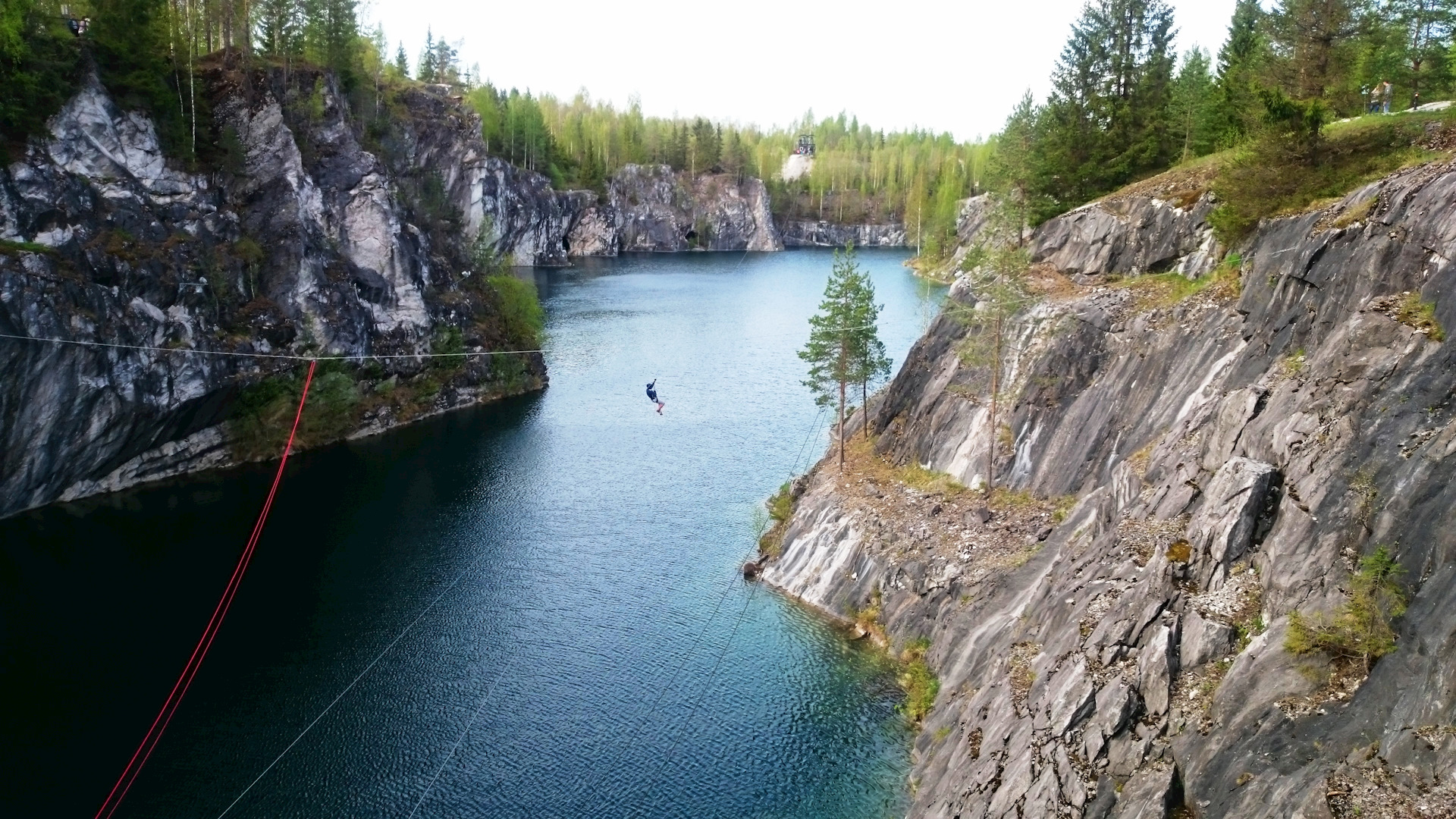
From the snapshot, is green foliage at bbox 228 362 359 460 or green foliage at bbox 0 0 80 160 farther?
green foliage at bbox 228 362 359 460

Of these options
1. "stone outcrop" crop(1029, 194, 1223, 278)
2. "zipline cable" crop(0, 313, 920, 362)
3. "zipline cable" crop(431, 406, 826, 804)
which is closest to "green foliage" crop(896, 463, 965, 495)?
"zipline cable" crop(0, 313, 920, 362)

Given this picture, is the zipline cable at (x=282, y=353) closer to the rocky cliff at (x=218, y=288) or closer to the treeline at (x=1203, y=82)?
the rocky cliff at (x=218, y=288)

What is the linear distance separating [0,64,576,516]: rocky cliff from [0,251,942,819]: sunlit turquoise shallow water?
11.7ft

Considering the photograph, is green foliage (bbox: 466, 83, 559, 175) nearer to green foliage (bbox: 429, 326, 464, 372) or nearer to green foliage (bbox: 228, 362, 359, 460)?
green foliage (bbox: 429, 326, 464, 372)

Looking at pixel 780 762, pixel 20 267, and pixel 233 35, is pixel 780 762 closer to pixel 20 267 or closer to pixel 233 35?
pixel 20 267

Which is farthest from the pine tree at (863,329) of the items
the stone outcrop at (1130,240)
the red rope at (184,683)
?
the red rope at (184,683)

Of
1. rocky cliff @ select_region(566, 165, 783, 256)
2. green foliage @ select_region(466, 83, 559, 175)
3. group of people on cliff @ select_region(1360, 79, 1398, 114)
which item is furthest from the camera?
rocky cliff @ select_region(566, 165, 783, 256)

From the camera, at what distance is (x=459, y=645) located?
116 ft

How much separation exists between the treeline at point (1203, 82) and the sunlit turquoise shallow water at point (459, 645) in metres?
20.7

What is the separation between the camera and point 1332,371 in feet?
67.2

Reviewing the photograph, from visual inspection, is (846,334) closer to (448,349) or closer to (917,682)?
(917,682)

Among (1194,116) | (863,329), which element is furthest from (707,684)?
(1194,116)

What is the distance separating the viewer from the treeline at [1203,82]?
3616 centimetres

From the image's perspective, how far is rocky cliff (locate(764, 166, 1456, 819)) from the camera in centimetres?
1498
